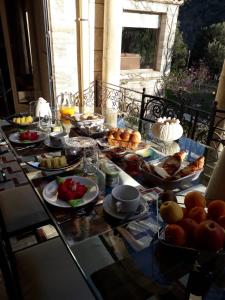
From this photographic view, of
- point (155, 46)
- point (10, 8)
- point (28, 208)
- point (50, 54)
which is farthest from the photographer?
point (155, 46)

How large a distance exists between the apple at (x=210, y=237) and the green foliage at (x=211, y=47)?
705cm

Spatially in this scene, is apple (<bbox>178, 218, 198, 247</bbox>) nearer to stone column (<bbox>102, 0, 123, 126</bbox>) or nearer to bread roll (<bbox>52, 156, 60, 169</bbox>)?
bread roll (<bbox>52, 156, 60, 169</bbox>)

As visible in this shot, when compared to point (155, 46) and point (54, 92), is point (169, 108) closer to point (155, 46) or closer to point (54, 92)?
point (54, 92)

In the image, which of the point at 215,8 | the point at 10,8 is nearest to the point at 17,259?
the point at 10,8

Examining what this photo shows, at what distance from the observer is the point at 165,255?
0.64m

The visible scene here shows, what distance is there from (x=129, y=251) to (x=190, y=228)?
213 millimetres

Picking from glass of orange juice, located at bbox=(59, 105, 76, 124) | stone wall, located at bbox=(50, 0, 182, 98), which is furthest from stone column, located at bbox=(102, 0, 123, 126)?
glass of orange juice, located at bbox=(59, 105, 76, 124)

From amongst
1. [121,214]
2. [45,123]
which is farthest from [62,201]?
[45,123]

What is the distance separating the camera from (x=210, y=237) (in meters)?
0.53

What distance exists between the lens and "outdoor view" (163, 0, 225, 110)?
5824mm

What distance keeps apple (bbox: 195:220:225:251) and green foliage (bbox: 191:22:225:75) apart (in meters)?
7.05

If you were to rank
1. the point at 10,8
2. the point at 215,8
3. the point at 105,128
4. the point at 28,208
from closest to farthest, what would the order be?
the point at 28,208 → the point at 105,128 → the point at 10,8 → the point at 215,8

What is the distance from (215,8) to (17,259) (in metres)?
8.72

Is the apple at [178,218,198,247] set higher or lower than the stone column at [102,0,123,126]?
lower
